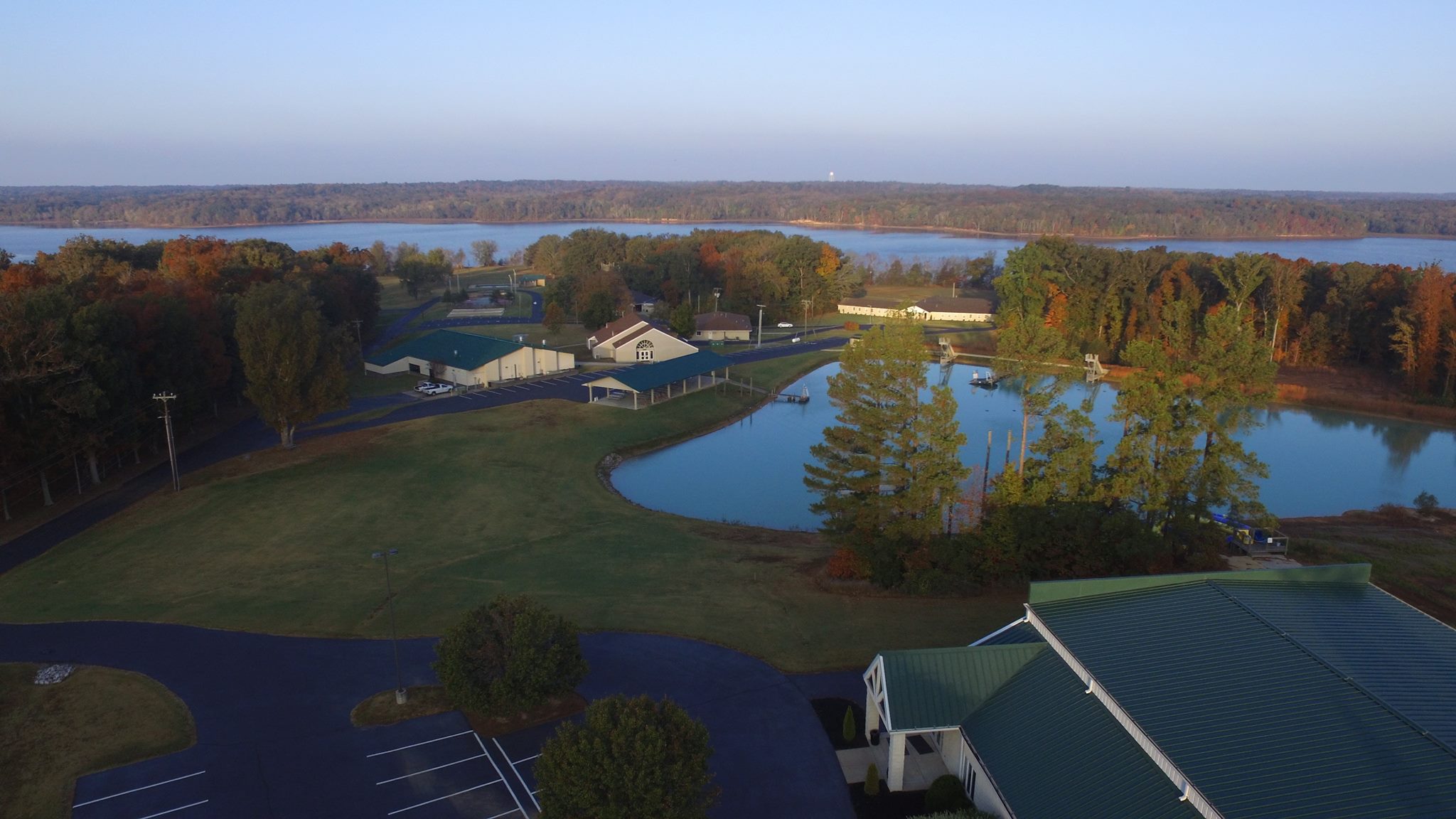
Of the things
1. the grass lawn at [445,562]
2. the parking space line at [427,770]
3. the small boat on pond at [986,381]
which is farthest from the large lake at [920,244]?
the parking space line at [427,770]

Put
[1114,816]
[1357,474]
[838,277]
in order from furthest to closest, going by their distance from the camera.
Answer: [838,277] < [1357,474] < [1114,816]

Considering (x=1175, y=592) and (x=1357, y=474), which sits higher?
(x=1175, y=592)

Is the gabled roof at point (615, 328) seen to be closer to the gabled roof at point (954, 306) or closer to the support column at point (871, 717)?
the gabled roof at point (954, 306)

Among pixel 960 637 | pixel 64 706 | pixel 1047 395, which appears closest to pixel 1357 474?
pixel 1047 395

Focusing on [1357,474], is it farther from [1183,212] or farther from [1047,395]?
[1183,212]

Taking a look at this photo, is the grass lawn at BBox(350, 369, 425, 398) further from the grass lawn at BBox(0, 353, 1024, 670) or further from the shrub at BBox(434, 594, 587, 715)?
the shrub at BBox(434, 594, 587, 715)

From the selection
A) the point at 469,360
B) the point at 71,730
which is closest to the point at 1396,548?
the point at 71,730

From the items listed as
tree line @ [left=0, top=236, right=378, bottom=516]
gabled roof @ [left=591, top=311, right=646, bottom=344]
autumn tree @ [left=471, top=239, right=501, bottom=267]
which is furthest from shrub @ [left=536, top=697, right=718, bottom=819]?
autumn tree @ [left=471, top=239, right=501, bottom=267]
